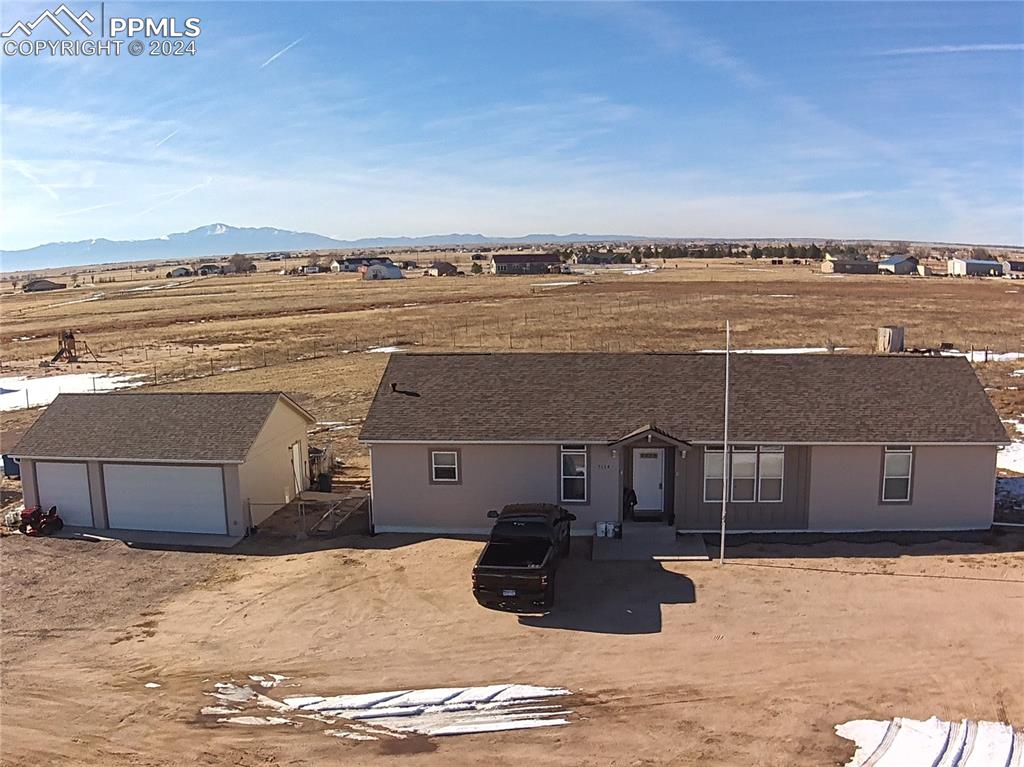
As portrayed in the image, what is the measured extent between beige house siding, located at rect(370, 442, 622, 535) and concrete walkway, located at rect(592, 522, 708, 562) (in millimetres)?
752

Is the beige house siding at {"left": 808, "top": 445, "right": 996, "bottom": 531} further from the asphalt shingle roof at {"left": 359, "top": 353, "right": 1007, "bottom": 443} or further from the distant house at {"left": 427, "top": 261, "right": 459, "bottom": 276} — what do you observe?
the distant house at {"left": 427, "top": 261, "right": 459, "bottom": 276}

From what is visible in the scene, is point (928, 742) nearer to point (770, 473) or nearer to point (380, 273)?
point (770, 473)

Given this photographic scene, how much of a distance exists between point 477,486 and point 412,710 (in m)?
8.52

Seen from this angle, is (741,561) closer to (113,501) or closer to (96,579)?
(96,579)

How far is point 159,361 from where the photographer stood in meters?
50.6

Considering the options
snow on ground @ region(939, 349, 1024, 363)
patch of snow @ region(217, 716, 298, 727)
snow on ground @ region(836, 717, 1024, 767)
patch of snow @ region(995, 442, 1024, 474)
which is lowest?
patch of snow @ region(217, 716, 298, 727)

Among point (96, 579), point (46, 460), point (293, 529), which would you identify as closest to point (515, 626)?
point (293, 529)

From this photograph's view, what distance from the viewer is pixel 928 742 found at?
11.4m

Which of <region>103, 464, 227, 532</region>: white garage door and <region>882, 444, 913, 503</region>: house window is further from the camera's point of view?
<region>103, 464, 227, 532</region>: white garage door

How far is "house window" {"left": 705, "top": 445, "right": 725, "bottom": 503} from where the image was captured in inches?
793

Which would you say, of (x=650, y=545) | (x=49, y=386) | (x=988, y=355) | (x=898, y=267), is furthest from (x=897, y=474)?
(x=898, y=267)

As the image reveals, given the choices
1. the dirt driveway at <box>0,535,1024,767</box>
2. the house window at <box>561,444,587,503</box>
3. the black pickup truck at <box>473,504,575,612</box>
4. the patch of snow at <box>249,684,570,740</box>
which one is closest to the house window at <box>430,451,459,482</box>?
the dirt driveway at <box>0,535,1024,767</box>

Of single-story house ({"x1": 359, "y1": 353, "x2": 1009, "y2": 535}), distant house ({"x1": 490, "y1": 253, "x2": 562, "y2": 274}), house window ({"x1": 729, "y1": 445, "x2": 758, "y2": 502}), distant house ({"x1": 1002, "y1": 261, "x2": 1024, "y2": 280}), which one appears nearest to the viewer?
single-story house ({"x1": 359, "y1": 353, "x2": 1009, "y2": 535})

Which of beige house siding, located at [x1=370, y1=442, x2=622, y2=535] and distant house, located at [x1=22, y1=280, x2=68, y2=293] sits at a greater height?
distant house, located at [x1=22, y1=280, x2=68, y2=293]
